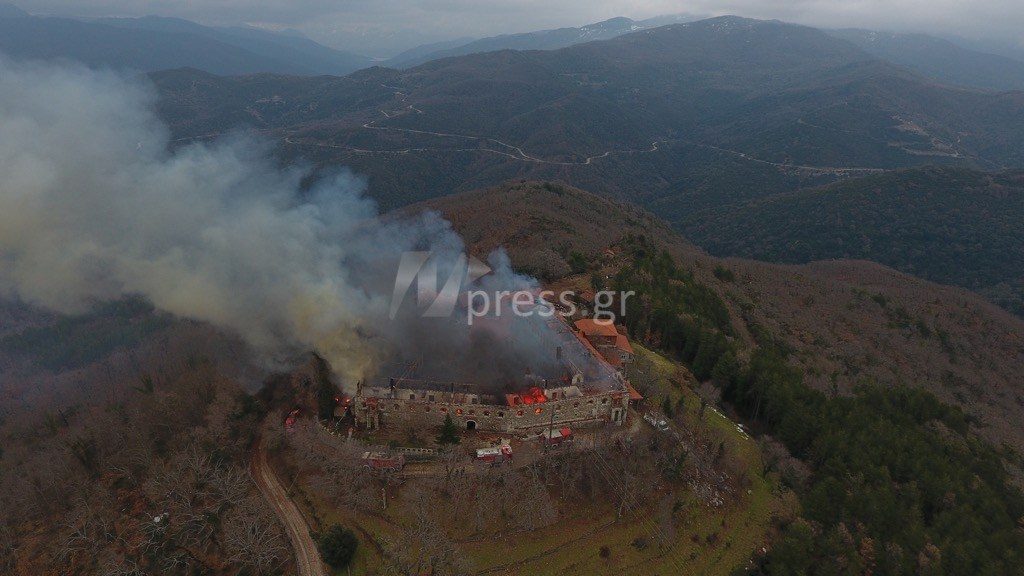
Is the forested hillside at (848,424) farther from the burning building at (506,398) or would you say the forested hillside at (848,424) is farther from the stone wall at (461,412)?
the stone wall at (461,412)

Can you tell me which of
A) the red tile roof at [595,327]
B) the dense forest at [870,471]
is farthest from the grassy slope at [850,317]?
the red tile roof at [595,327]

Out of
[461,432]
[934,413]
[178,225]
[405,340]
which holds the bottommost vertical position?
[934,413]

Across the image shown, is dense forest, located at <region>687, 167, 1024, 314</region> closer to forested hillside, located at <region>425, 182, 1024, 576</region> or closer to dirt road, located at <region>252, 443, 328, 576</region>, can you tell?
forested hillside, located at <region>425, 182, 1024, 576</region>

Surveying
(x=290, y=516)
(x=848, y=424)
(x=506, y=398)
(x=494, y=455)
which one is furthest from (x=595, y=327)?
(x=290, y=516)

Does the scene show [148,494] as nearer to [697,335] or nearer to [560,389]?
[560,389]

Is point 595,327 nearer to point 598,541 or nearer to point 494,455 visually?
point 494,455

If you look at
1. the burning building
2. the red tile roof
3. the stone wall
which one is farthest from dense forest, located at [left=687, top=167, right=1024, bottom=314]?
the stone wall

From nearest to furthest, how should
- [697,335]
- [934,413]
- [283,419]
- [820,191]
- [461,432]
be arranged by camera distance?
[461,432] → [283,419] → [934,413] → [697,335] → [820,191]

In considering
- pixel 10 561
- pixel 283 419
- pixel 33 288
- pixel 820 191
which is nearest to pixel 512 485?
pixel 283 419
